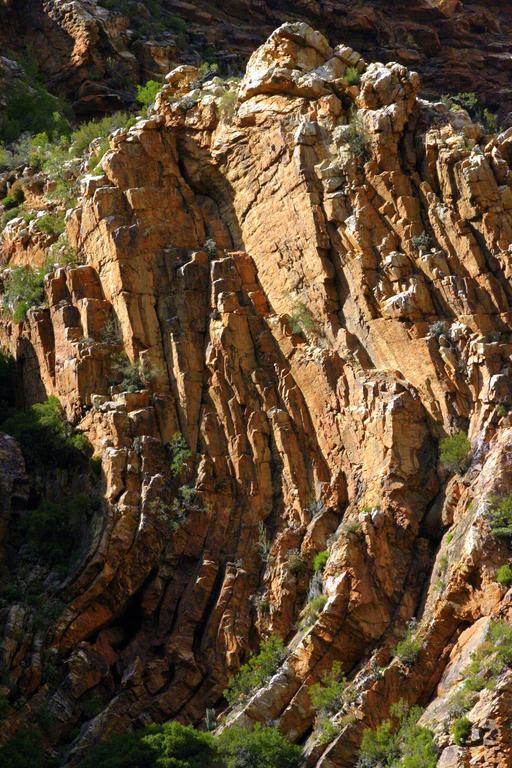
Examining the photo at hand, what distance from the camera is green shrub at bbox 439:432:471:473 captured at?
39656mm

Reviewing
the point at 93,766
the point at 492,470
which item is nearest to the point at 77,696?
the point at 93,766

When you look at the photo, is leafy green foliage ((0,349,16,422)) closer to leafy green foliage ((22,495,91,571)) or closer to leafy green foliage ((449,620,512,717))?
leafy green foliage ((22,495,91,571))

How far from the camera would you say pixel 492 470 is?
38312 millimetres

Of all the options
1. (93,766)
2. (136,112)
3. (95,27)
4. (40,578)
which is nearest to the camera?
(93,766)

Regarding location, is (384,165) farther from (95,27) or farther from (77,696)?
(95,27)

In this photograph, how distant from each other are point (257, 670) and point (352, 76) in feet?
66.2

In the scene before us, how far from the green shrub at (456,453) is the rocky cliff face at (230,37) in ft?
111

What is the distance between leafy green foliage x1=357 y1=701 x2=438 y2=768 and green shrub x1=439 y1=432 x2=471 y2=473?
281 inches

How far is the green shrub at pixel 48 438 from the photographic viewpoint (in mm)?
44281

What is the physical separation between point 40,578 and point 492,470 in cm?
1344

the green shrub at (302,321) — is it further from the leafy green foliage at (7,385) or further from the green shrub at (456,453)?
the leafy green foliage at (7,385)

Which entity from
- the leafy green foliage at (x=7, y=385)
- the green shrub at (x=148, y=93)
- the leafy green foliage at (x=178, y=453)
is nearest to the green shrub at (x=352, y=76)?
the leafy green foliage at (x=178, y=453)

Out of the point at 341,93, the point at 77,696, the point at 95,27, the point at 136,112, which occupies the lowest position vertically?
the point at 77,696

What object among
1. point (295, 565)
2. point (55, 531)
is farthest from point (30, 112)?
point (295, 565)
